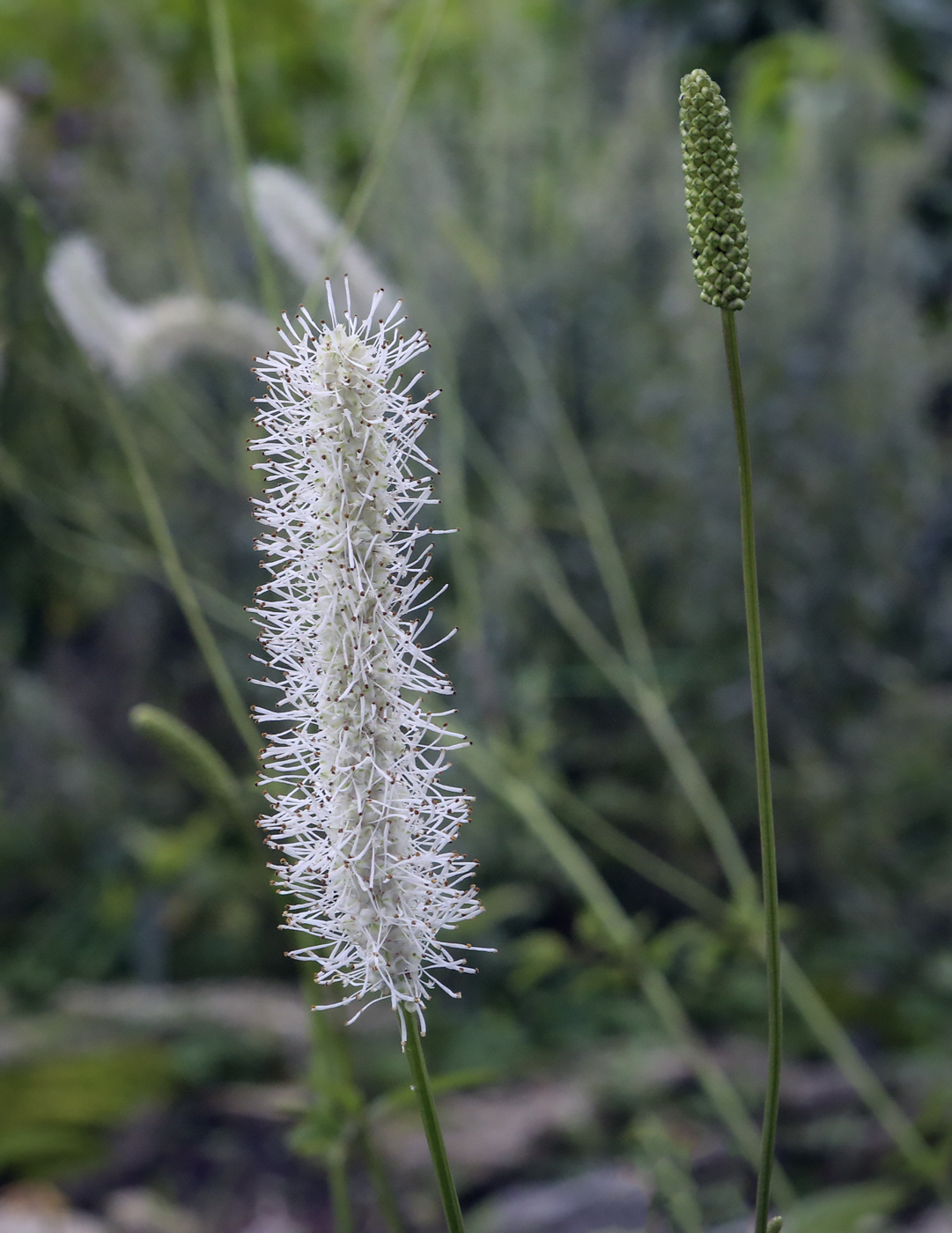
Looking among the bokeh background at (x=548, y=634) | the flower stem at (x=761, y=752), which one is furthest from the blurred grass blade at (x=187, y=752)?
the bokeh background at (x=548, y=634)

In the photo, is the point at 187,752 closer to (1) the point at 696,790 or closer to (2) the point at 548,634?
(1) the point at 696,790

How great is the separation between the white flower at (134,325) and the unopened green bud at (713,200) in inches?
27.8

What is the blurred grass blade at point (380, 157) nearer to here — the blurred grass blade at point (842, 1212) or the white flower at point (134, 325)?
the white flower at point (134, 325)

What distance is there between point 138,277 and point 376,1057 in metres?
1.46

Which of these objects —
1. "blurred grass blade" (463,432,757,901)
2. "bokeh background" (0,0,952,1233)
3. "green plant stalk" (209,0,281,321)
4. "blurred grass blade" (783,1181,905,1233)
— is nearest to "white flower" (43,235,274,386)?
"green plant stalk" (209,0,281,321)

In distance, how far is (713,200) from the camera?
39 centimetres

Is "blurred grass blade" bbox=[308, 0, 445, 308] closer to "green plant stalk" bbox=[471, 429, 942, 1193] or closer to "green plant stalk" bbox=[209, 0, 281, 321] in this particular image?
"green plant stalk" bbox=[209, 0, 281, 321]

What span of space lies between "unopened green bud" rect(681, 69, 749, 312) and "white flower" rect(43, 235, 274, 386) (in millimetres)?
705

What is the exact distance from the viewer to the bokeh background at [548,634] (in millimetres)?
1562

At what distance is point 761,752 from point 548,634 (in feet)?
4.84

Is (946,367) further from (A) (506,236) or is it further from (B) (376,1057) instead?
(B) (376,1057)

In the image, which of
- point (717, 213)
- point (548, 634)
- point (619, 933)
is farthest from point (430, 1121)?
point (548, 634)

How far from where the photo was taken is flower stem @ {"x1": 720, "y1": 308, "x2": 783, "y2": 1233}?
412mm

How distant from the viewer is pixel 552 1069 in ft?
5.80
